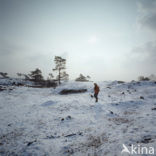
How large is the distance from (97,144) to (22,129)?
4.82 m

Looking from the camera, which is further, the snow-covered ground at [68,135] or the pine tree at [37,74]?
the pine tree at [37,74]

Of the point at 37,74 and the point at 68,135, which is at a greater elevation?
the point at 37,74

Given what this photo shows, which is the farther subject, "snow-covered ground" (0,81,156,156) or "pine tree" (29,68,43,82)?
"pine tree" (29,68,43,82)

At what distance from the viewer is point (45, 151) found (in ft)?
13.6

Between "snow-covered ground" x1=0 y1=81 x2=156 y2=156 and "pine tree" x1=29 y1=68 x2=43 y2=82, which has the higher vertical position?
"pine tree" x1=29 y1=68 x2=43 y2=82

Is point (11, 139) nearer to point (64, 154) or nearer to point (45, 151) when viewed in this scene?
point (45, 151)

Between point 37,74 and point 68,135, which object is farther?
point 37,74

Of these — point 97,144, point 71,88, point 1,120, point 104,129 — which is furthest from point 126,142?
point 71,88

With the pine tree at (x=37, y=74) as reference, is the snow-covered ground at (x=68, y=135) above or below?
below

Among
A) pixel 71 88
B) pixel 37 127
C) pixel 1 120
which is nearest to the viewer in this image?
pixel 37 127

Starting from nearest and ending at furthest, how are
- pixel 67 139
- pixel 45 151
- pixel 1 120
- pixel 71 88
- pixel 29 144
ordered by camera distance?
pixel 45 151 < pixel 29 144 < pixel 67 139 < pixel 1 120 < pixel 71 88

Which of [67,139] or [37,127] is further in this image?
[37,127]

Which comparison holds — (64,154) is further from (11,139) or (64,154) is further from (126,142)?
(11,139)

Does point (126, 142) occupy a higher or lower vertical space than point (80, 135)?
higher
